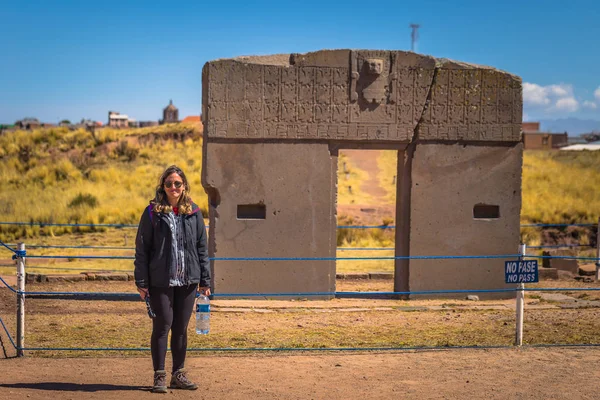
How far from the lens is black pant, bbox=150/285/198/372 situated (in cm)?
628

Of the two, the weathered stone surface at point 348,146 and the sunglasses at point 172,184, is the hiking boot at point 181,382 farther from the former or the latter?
the weathered stone surface at point 348,146

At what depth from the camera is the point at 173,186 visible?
6.26 metres

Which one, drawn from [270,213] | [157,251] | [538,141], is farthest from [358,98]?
[538,141]

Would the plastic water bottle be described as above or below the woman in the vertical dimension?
below

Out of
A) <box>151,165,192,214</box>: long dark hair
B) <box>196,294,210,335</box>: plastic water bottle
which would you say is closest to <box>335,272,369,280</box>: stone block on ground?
<box>196,294,210,335</box>: plastic water bottle

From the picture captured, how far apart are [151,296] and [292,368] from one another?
1744 millimetres

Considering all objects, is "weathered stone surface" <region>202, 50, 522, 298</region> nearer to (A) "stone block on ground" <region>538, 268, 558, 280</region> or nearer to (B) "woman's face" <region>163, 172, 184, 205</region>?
(A) "stone block on ground" <region>538, 268, 558, 280</region>

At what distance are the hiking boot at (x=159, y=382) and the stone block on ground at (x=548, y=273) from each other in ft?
32.9

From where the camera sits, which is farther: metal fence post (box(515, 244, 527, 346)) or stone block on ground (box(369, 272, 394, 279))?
stone block on ground (box(369, 272, 394, 279))

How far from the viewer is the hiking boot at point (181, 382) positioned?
6512mm

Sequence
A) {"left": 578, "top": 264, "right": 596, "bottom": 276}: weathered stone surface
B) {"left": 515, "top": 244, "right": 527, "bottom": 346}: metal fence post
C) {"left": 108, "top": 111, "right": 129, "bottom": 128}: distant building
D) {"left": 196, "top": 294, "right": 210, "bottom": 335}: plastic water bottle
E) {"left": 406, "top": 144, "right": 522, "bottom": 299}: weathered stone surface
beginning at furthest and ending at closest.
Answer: {"left": 108, "top": 111, "right": 129, "bottom": 128}: distant building → {"left": 578, "top": 264, "right": 596, "bottom": 276}: weathered stone surface → {"left": 406, "top": 144, "right": 522, "bottom": 299}: weathered stone surface → {"left": 515, "top": 244, "right": 527, "bottom": 346}: metal fence post → {"left": 196, "top": 294, "right": 210, "bottom": 335}: plastic water bottle

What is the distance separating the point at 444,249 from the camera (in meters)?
12.1

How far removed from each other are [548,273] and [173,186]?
10.3 m

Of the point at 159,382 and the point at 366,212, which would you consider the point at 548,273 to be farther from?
the point at 159,382
